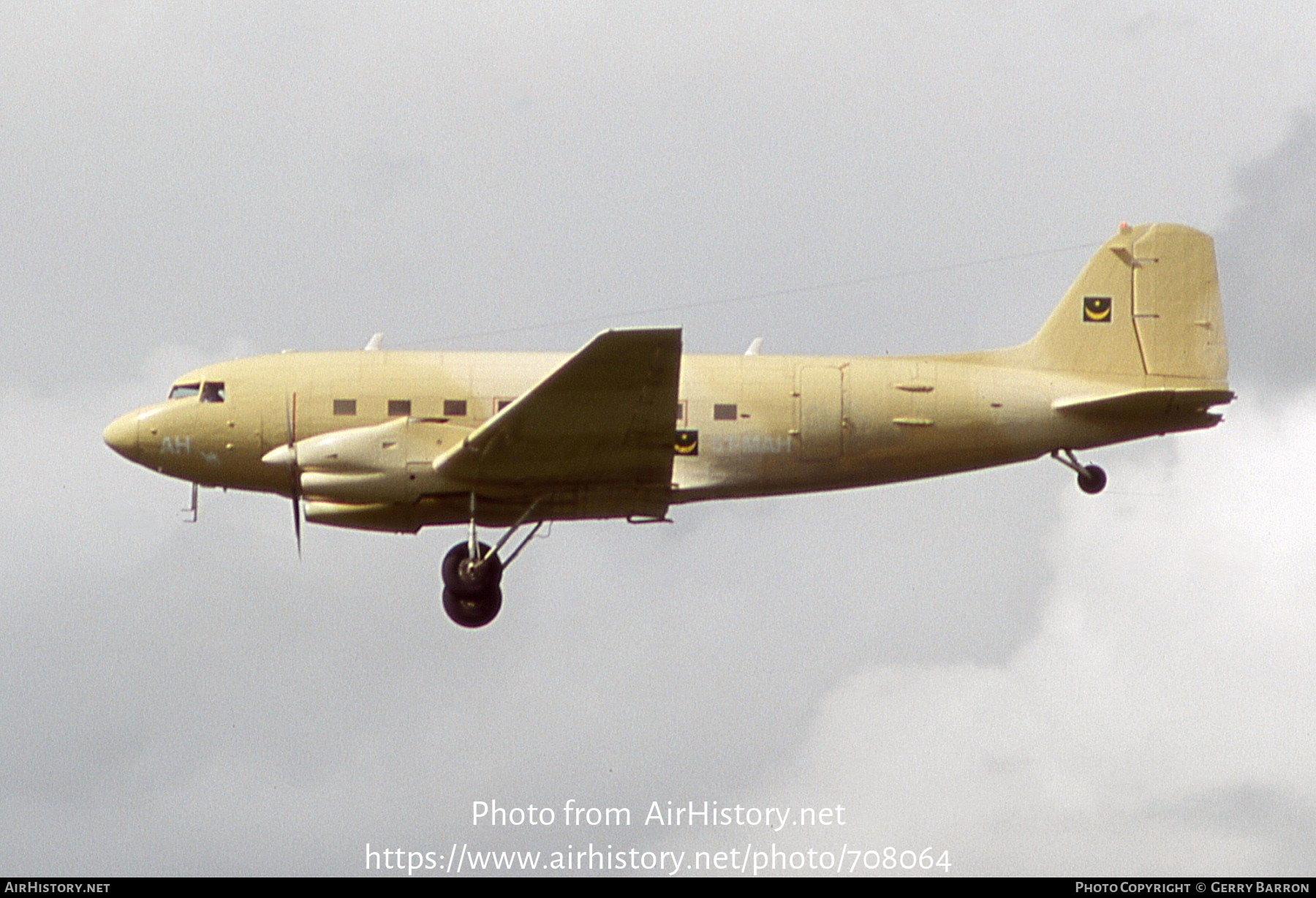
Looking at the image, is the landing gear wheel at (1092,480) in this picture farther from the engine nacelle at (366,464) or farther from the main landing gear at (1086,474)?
the engine nacelle at (366,464)

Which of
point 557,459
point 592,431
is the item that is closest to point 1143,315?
point 592,431

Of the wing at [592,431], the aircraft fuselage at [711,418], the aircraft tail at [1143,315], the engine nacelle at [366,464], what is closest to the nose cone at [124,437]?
the aircraft fuselage at [711,418]

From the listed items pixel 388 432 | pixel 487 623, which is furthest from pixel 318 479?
pixel 487 623

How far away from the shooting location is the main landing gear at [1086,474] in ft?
90.9

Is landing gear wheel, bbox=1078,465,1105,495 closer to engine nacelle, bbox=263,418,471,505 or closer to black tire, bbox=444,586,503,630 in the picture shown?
black tire, bbox=444,586,503,630

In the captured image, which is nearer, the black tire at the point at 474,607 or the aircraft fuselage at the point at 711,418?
the black tire at the point at 474,607

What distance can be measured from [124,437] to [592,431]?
24.0ft

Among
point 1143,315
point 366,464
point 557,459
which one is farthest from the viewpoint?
point 1143,315

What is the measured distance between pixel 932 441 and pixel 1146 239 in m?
5.23

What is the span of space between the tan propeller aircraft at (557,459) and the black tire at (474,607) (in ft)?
0.08

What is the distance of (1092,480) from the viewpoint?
27.8 m

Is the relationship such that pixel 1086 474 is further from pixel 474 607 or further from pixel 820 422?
pixel 474 607

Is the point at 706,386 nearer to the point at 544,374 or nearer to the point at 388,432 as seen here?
the point at 544,374
